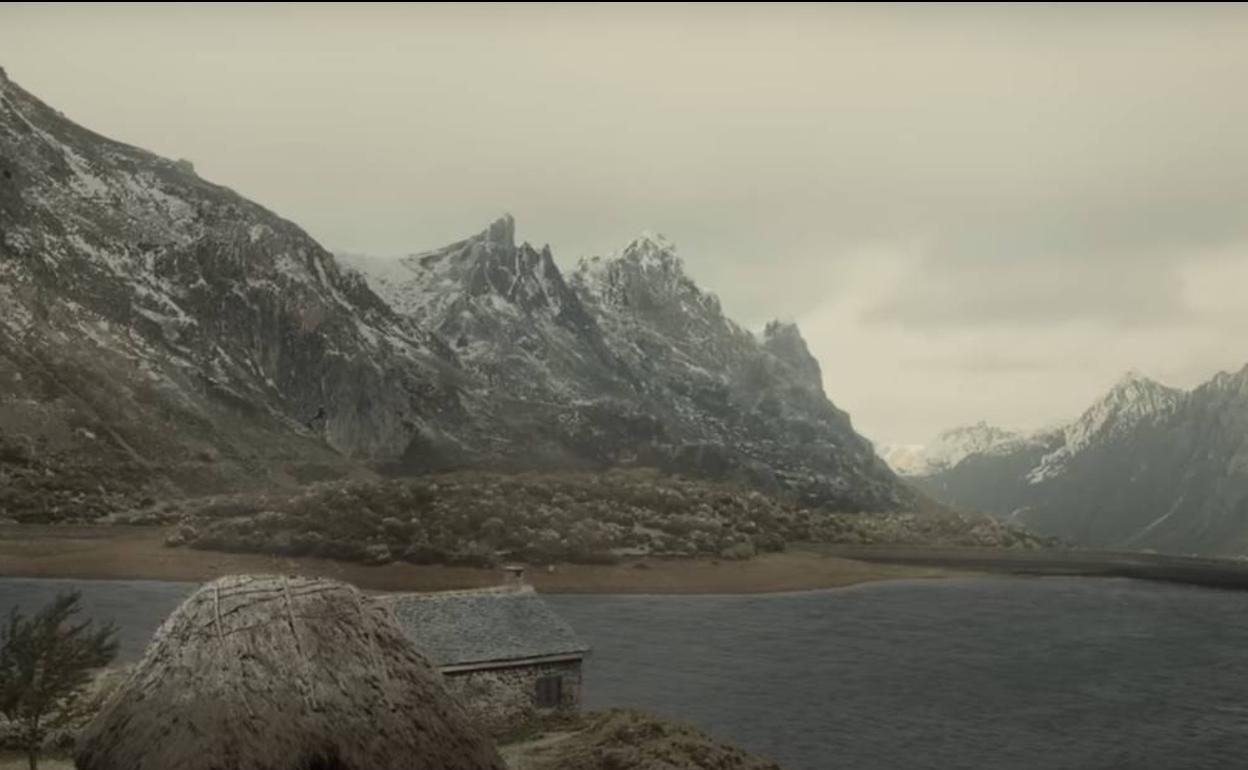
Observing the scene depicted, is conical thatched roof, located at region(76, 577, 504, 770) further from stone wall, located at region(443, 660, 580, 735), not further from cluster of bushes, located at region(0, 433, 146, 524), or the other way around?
cluster of bushes, located at region(0, 433, 146, 524)

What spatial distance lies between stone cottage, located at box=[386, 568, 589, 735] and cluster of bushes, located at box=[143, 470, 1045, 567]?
63.1 m

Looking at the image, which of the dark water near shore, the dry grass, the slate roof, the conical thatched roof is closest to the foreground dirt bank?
the dark water near shore

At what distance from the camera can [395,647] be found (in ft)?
100

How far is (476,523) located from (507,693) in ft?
268

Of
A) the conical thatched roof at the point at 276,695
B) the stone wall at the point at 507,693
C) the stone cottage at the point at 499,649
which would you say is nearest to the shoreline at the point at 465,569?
the stone cottage at the point at 499,649

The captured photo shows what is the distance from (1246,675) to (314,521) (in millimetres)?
88783

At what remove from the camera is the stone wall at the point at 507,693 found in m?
44.6

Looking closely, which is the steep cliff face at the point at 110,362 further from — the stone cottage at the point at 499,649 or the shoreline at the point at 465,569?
the stone cottage at the point at 499,649

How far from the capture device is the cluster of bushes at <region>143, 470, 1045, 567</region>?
11012cm

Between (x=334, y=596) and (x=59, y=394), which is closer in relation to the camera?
(x=334, y=596)

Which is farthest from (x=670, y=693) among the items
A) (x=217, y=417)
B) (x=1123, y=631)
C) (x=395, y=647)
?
(x=217, y=417)

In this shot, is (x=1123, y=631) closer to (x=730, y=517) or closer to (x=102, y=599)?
(x=730, y=517)

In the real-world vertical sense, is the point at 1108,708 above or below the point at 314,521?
below

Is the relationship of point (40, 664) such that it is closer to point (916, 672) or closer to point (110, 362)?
point (916, 672)
